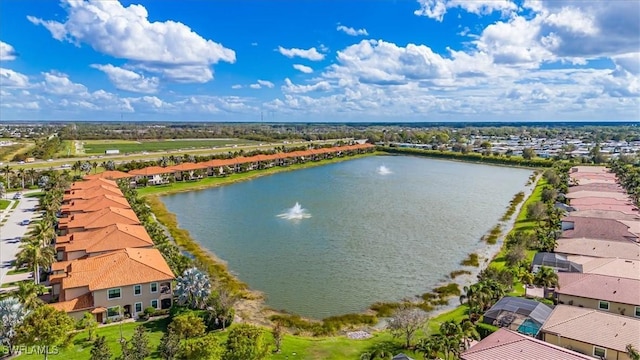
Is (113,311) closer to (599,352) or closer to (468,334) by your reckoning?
(468,334)

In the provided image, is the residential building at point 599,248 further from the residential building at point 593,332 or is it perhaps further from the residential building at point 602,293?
the residential building at point 593,332

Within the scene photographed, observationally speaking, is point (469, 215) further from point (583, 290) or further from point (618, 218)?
point (583, 290)

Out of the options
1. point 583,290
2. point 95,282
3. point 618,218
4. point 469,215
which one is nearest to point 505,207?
point 469,215

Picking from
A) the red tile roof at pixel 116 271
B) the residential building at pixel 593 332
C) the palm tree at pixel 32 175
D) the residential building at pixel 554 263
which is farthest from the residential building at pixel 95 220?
the residential building at pixel 593 332

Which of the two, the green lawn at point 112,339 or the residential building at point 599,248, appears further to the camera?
the residential building at point 599,248

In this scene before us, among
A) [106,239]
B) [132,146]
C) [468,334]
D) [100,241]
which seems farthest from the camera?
[132,146]

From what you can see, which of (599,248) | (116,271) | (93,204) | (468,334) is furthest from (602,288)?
(93,204)

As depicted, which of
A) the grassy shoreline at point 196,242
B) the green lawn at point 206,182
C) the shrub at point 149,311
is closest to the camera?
the shrub at point 149,311
